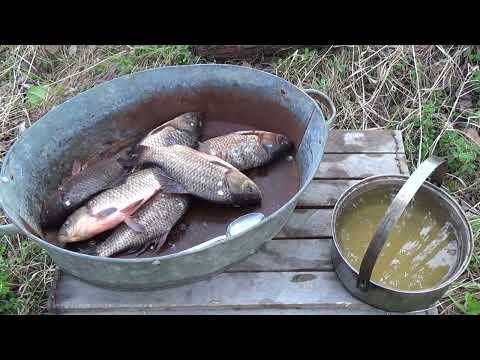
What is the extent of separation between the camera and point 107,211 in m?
1.95

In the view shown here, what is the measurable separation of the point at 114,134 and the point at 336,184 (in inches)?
44.6

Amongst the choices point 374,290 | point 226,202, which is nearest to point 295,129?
point 226,202

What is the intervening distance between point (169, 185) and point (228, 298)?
0.55 meters

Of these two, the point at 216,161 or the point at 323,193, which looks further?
the point at 323,193

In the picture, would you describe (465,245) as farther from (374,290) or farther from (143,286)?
(143,286)

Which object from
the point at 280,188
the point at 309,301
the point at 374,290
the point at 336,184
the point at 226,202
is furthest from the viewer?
the point at 336,184

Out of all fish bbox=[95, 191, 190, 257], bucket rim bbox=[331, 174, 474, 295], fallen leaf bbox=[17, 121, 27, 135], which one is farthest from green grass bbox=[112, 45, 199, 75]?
bucket rim bbox=[331, 174, 474, 295]

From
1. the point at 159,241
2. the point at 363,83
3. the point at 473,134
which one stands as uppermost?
the point at 363,83

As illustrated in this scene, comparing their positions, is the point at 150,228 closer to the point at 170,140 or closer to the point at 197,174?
the point at 197,174

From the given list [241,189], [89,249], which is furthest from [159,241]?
[241,189]

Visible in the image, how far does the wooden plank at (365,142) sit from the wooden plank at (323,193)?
0.23 metres

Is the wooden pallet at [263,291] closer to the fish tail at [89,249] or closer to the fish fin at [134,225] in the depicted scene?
the fish tail at [89,249]

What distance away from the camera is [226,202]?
2031 millimetres

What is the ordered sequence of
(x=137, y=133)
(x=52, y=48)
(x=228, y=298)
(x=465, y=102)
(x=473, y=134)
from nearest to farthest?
(x=228, y=298)
(x=137, y=133)
(x=473, y=134)
(x=465, y=102)
(x=52, y=48)
